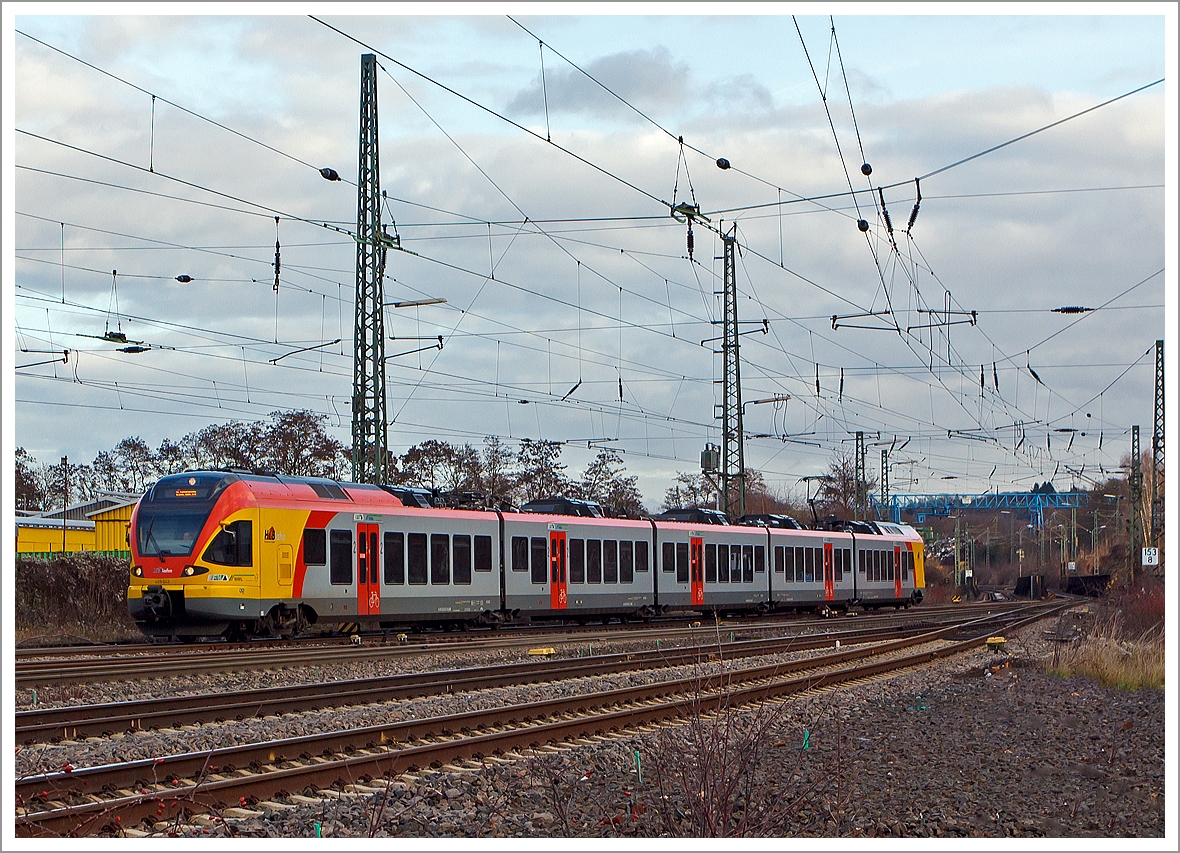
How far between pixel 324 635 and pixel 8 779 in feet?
59.8

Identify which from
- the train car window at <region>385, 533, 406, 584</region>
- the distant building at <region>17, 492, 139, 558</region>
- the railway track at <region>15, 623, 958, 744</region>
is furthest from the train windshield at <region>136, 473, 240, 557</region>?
the distant building at <region>17, 492, 139, 558</region>

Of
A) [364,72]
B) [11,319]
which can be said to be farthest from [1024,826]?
[364,72]

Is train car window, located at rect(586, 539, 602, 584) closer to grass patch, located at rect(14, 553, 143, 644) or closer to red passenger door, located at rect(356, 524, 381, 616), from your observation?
red passenger door, located at rect(356, 524, 381, 616)

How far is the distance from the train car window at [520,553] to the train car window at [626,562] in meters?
3.79

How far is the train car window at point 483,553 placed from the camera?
25.9 metres

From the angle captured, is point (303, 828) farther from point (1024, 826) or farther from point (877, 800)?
point (1024, 826)

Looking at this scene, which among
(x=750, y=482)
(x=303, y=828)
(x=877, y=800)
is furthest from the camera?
(x=750, y=482)

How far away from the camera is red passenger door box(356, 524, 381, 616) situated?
22859 mm

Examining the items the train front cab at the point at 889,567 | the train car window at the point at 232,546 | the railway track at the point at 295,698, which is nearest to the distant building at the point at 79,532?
the train car window at the point at 232,546

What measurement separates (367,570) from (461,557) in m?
2.85

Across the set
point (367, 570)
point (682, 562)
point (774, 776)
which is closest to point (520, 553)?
point (367, 570)

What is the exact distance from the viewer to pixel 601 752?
36.7ft

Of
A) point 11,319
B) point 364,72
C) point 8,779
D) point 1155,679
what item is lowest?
point 1155,679

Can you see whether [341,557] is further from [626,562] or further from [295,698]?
[626,562]
